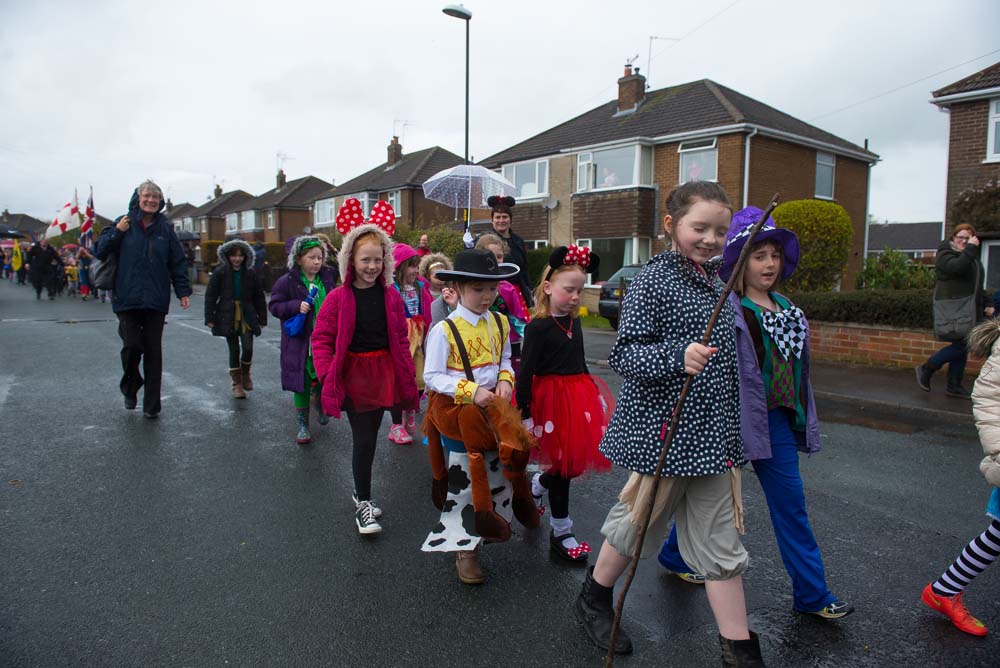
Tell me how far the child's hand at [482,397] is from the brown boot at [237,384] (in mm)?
5300

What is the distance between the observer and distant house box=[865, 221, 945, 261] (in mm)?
64188

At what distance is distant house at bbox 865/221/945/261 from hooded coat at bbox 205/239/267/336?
6495 centimetres

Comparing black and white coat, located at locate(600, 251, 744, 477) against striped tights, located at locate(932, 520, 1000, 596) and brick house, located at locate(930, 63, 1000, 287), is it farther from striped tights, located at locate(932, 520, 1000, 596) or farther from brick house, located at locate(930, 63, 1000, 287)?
brick house, located at locate(930, 63, 1000, 287)

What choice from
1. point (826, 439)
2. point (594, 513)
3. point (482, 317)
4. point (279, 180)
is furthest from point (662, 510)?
point (279, 180)

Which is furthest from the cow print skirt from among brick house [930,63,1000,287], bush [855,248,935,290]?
brick house [930,63,1000,287]

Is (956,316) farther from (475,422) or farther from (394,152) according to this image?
(394,152)

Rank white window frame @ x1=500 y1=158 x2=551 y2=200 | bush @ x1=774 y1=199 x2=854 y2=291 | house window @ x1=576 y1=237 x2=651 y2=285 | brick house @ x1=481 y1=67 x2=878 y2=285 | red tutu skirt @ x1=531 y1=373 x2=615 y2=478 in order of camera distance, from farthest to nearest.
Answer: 1. white window frame @ x1=500 y1=158 x2=551 y2=200
2. house window @ x1=576 y1=237 x2=651 y2=285
3. brick house @ x1=481 y1=67 x2=878 y2=285
4. bush @ x1=774 y1=199 x2=854 y2=291
5. red tutu skirt @ x1=531 y1=373 x2=615 y2=478

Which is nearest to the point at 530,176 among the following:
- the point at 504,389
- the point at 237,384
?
the point at 237,384

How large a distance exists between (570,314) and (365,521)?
1683 millimetres

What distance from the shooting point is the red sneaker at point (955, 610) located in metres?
2.95

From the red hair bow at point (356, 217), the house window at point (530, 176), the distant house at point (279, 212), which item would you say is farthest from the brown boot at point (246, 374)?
the distant house at point (279, 212)

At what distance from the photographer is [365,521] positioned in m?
4.03

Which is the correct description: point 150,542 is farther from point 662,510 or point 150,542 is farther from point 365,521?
point 662,510

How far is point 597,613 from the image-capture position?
2.94 m
